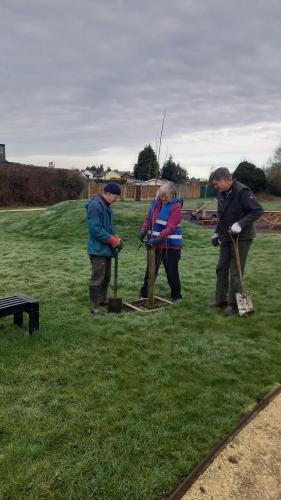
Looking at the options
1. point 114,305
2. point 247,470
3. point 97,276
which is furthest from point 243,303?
point 247,470

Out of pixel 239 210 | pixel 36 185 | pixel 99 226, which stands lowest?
pixel 99 226

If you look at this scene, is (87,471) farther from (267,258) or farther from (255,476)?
(267,258)

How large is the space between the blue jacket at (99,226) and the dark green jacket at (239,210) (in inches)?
62.8

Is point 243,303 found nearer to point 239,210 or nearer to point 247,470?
point 239,210

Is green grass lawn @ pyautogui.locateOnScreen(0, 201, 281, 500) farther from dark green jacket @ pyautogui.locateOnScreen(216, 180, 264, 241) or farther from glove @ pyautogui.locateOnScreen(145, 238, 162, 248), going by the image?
dark green jacket @ pyautogui.locateOnScreen(216, 180, 264, 241)

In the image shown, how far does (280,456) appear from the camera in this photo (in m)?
2.90

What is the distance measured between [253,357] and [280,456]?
1.58m

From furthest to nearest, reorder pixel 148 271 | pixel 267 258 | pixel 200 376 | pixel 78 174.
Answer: pixel 78 174, pixel 267 258, pixel 148 271, pixel 200 376

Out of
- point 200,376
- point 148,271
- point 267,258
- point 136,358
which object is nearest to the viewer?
point 200,376

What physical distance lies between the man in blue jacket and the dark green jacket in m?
1.46

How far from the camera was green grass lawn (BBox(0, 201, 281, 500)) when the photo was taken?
2.63m

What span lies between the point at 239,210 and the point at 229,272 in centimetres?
106

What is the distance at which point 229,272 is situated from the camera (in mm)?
6148

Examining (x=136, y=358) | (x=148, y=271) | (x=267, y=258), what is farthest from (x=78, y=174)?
(x=136, y=358)
